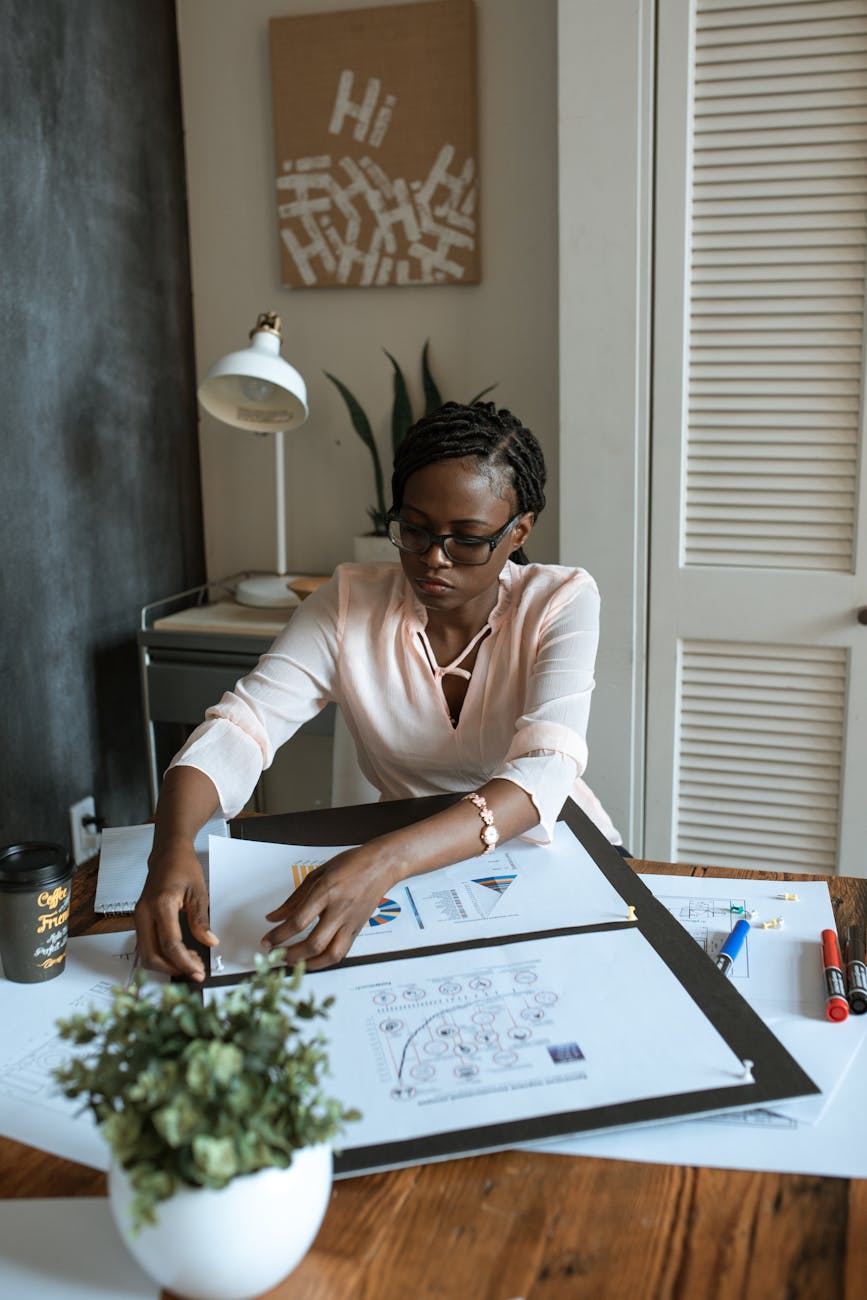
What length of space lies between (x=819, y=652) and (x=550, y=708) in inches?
42.9

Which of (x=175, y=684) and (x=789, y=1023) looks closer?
(x=789, y=1023)

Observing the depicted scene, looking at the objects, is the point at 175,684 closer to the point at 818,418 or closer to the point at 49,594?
the point at 49,594

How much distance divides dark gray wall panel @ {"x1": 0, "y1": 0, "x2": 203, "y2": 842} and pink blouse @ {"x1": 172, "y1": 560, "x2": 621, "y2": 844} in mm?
945

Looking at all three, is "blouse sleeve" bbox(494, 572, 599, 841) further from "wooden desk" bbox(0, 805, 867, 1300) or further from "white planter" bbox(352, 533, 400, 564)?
"white planter" bbox(352, 533, 400, 564)

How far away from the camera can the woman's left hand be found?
39.9 inches

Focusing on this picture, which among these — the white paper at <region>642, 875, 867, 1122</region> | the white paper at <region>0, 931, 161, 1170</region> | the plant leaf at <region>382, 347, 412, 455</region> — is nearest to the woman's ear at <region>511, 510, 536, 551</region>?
the white paper at <region>642, 875, 867, 1122</region>

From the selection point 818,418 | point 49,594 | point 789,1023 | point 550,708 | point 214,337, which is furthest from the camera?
point 214,337

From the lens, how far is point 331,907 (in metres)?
1.05

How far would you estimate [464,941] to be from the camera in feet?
3.44

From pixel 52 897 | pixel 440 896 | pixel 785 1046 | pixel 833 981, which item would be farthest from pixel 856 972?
pixel 52 897

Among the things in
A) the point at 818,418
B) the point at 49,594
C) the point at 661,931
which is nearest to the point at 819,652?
the point at 818,418

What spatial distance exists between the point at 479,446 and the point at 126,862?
706 mm

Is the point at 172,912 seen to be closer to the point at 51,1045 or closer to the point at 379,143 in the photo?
the point at 51,1045

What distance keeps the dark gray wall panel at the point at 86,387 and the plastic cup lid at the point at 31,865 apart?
4.26ft
